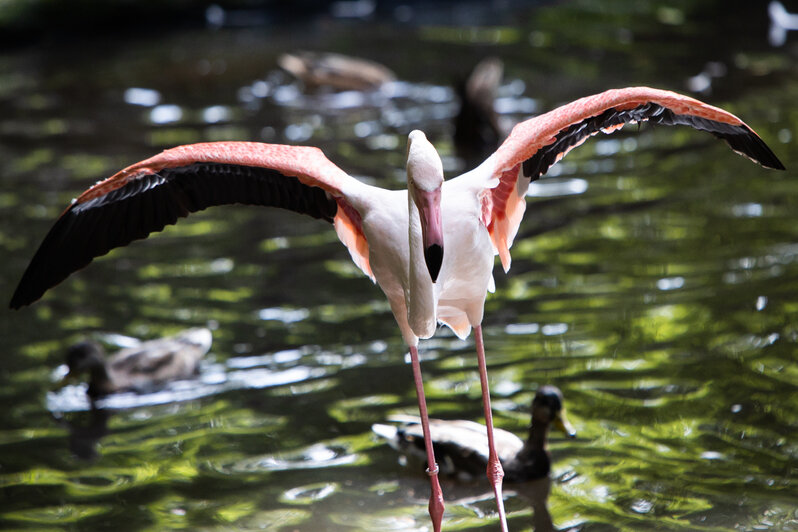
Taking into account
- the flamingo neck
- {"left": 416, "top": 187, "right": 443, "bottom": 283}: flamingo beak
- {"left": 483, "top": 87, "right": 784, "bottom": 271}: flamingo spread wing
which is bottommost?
the flamingo neck

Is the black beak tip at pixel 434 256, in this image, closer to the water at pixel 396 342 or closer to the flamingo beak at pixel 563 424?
the water at pixel 396 342

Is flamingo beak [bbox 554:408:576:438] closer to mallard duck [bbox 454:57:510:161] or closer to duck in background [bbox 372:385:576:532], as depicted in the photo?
duck in background [bbox 372:385:576:532]

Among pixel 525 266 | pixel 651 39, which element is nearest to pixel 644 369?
pixel 525 266

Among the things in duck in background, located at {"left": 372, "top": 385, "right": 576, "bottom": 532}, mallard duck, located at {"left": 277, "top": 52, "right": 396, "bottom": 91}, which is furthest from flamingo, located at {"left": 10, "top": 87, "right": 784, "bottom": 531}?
mallard duck, located at {"left": 277, "top": 52, "right": 396, "bottom": 91}

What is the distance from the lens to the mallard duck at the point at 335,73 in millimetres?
14209

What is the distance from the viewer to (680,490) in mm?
5242

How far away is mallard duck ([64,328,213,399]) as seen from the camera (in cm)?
675

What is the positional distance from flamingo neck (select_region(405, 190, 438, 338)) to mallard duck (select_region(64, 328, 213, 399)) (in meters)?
2.95

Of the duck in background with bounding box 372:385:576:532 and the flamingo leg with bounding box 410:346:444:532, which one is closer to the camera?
the flamingo leg with bounding box 410:346:444:532

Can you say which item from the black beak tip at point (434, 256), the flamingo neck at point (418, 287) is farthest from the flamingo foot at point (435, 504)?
the black beak tip at point (434, 256)

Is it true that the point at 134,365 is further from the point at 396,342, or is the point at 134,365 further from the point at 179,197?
the point at 179,197

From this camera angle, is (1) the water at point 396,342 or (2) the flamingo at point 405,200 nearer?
(2) the flamingo at point 405,200

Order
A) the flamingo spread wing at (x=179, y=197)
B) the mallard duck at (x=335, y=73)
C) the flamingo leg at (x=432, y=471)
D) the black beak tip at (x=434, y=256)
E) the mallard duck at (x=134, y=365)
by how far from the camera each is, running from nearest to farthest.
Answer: the black beak tip at (x=434, y=256) → the flamingo spread wing at (x=179, y=197) → the flamingo leg at (x=432, y=471) → the mallard duck at (x=134, y=365) → the mallard duck at (x=335, y=73)

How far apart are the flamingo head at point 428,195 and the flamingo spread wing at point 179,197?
686 mm
